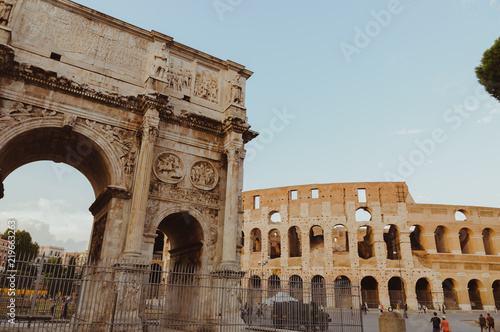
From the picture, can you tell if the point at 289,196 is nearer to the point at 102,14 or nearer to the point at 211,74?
the point at 211,74

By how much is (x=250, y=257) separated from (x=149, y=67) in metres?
27.3

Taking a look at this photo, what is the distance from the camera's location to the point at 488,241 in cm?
3706

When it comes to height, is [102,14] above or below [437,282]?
above

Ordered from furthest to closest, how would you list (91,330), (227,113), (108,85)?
1. (227,113)
2. (108,85)
3. (91,330)

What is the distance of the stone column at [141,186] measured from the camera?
34.0 feet

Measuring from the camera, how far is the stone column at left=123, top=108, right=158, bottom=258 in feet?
34.0

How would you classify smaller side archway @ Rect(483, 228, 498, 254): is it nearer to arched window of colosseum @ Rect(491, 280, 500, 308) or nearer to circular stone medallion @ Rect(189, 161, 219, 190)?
arched window of colosseum @ Rect(491, 280, 500, 308)

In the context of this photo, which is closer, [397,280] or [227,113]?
[227,113]

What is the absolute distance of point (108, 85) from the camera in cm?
1177

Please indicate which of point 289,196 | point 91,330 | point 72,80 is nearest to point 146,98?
point 72,80

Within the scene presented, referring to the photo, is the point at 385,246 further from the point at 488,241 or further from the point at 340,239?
the point at 488,241

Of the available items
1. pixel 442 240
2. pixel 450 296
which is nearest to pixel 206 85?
pixel 450 296

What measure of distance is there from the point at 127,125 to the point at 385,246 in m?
29.1

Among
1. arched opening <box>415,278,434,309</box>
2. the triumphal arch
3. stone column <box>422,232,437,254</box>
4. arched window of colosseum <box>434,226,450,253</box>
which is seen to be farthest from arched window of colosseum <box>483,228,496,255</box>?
the triumphal arch
